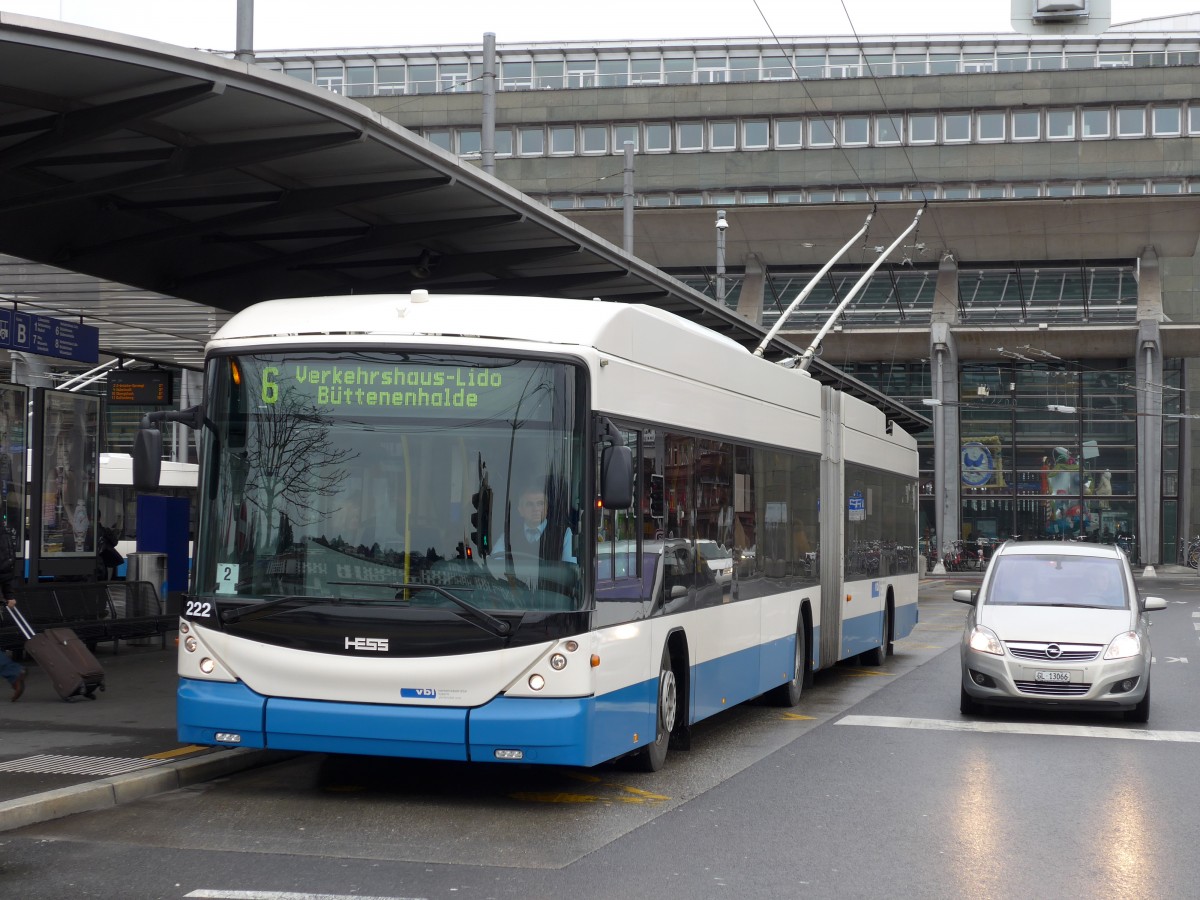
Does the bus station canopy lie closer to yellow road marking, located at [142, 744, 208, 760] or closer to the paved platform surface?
the paved platform surface

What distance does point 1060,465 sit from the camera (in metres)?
56.1

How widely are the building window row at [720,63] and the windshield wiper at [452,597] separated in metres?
52.0

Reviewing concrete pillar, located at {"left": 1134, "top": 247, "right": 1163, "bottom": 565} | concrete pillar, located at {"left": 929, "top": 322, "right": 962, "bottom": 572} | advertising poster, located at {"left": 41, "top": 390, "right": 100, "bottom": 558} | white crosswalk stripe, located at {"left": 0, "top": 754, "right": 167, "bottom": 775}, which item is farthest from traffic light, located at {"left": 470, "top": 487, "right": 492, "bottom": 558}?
concrete pillar, located at {"left": 929, "top": 322, "right": 962, "bottom": 572}

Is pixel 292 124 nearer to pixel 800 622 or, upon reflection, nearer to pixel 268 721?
pixel 268 721

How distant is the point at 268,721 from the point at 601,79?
54299mm

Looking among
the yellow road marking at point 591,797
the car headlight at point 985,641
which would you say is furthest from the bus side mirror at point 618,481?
the car headlight at point 985,641

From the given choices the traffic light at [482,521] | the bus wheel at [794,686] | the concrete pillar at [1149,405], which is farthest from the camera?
the concrete pillar at [1149,405]

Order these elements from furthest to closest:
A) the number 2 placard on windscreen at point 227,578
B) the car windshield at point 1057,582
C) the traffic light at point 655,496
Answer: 1. the car windshield at point 1057,582
2. the traffic light at point 655,496
3. the number 2 placard on windscreen at point 227,578

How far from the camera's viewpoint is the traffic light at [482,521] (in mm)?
8562

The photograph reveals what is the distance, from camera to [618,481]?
27.9 feet

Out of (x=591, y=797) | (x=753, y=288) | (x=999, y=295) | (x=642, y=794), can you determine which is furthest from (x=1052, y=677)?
(x=999, y=295)

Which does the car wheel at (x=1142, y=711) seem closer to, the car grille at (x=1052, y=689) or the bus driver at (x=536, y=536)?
the car grille at (x=1052, y=689)

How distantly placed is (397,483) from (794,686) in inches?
266

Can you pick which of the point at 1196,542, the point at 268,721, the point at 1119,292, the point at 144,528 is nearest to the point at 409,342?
the point at 268,721
